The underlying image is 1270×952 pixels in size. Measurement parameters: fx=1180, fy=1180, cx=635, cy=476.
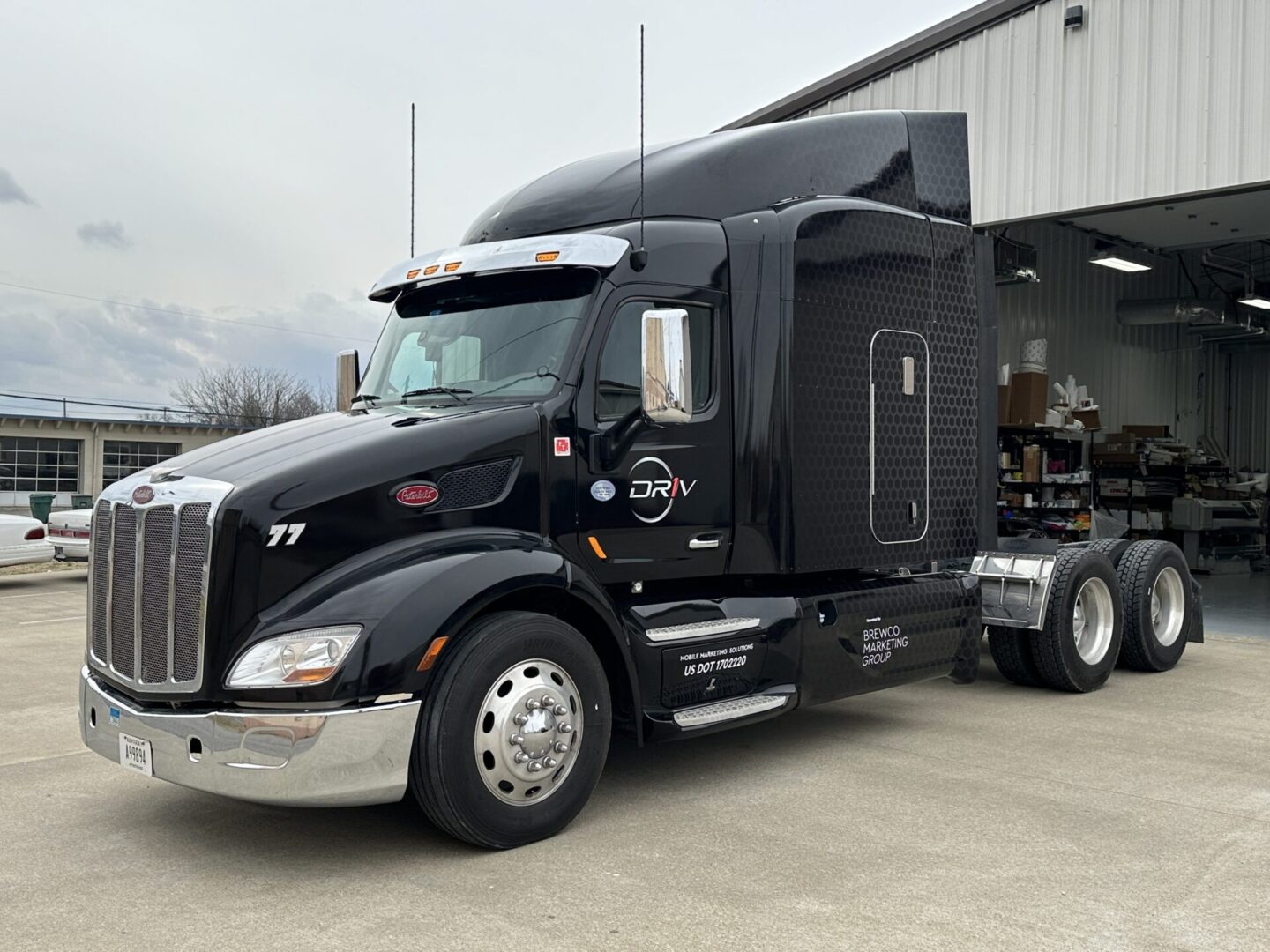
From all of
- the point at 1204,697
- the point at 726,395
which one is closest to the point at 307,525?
the point at 726,395

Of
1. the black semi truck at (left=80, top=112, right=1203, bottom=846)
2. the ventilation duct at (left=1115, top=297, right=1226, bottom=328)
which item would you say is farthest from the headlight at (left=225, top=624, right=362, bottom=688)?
the ventilation duct at (left=1115, top=297, right=1226, bottom=328)

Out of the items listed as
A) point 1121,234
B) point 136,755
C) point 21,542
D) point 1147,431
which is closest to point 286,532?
point 136,755

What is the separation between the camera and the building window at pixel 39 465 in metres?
49.7

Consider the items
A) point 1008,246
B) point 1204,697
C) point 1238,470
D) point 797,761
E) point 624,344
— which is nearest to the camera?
point 624,344

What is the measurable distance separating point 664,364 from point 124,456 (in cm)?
5298

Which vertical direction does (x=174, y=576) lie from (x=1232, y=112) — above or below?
below

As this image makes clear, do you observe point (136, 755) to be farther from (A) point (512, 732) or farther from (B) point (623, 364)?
(B) point (623, 364)

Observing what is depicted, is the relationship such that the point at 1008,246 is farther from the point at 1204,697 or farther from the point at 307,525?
the point at 307,525

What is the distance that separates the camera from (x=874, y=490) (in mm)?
6547

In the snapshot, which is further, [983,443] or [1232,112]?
[1232,112]

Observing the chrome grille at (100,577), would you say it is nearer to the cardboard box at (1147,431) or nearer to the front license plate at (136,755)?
the front license plate at (136,755)

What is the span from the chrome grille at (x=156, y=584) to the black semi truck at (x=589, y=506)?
2cm

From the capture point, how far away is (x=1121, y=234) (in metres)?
17.2

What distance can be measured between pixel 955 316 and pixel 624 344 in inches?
101
